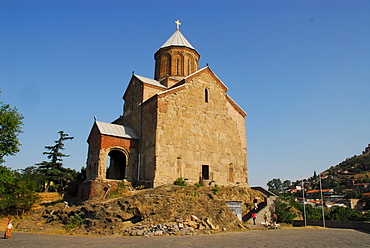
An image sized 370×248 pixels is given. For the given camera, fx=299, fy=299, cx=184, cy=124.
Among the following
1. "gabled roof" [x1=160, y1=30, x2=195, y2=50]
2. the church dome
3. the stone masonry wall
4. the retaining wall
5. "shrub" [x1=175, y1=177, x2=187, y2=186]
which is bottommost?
the retaining wall

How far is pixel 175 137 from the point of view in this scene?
21.8 metres

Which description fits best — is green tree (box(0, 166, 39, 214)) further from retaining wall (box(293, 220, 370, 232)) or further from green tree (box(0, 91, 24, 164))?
retaining wall (box(293, 220, 370, 232))

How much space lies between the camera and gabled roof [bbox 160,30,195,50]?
29.3m

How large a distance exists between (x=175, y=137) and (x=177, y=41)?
472 inches

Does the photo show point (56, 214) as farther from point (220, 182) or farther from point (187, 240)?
point (220, 182)

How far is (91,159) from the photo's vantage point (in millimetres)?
23016

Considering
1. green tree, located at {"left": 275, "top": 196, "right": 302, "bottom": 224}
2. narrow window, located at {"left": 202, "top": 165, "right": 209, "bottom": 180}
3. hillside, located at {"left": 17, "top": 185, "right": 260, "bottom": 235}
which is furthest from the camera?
narrow window, located at {"left": 202, "top": 165, "right": 209, "bottom": 180}

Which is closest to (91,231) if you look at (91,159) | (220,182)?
(91,159)

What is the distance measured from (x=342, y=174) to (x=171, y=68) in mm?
104734

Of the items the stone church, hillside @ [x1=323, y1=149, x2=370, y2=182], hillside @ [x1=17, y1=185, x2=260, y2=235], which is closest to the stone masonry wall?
the stone church

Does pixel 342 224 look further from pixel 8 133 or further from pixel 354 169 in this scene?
pixel 354 169

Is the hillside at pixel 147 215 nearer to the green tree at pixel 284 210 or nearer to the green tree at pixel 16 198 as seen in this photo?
the green tree at pixel 16 198

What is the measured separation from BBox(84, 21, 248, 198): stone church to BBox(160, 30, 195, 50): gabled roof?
3924mm

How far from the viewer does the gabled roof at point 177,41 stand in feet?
96.1
